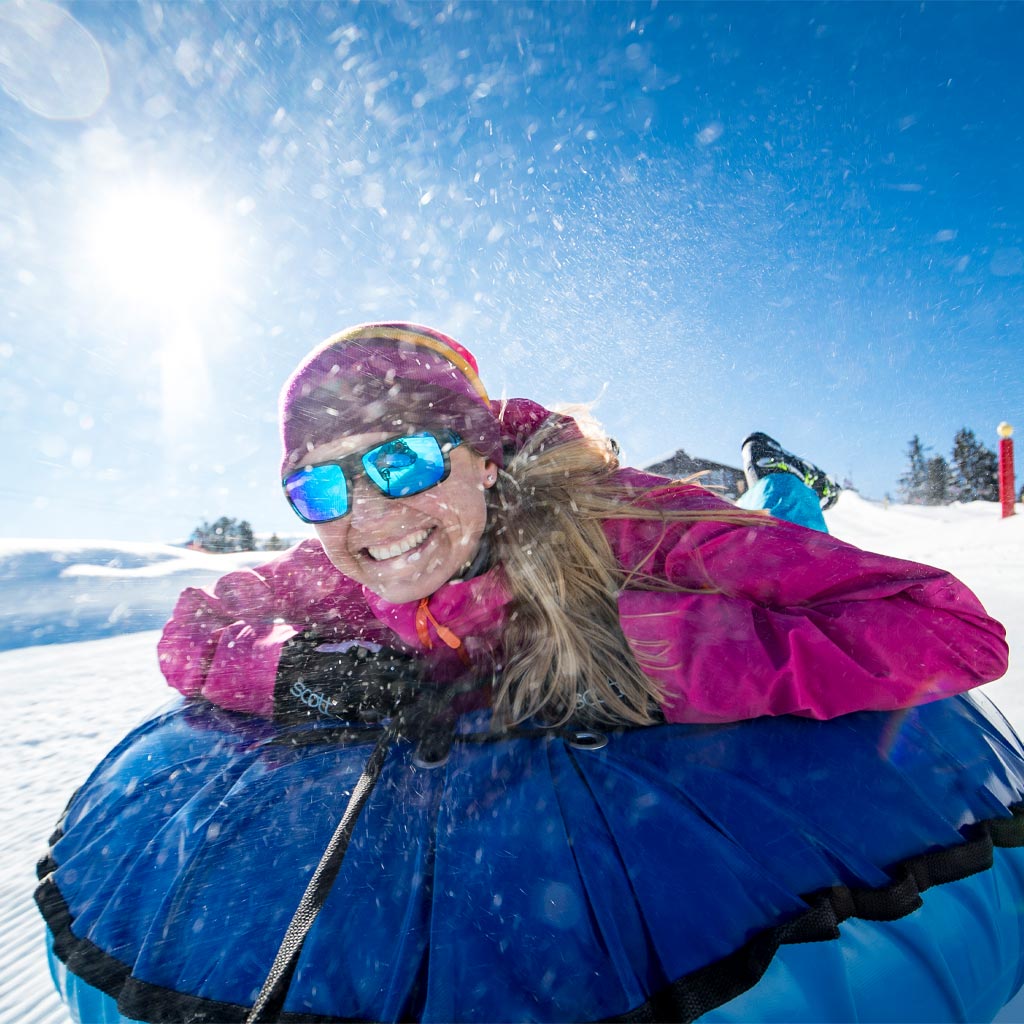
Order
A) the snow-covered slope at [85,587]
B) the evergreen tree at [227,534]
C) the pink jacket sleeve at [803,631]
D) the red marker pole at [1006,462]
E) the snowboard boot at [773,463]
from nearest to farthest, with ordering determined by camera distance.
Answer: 1. the pink jacket sleeve at [803,631]
2. the snowboard boot at [773,463]
3. the snow-covered slope at [85,587]
4. the red marker pole at [1006,462]
5. the evergreen tree at [227,534]

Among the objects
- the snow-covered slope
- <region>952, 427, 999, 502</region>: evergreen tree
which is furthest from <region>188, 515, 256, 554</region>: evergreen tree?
<region>952, 427, 999, 502</region>: evergreen tree

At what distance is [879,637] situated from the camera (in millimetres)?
1142

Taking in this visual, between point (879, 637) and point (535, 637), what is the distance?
2.59ft

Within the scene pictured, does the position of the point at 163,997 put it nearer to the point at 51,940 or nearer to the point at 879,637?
the point at 51,940

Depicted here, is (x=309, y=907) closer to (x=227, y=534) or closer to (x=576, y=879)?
(x=576, y=879)

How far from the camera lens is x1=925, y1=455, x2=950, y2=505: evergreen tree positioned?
4128cm

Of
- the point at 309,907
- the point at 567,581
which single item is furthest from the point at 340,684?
the point at 567,581

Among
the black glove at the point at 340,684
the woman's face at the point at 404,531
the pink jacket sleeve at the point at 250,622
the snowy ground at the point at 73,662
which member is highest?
the woman's face at the point at 404,531

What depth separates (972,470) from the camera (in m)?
37.8

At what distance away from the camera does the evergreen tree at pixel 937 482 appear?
41.3 meters

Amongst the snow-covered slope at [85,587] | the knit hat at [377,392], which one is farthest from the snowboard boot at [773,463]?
the snow-covered slope at [85,587]

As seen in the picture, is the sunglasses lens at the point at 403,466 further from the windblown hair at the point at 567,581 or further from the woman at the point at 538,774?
the windblown hair at the point at 567,581

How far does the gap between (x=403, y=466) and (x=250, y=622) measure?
715 mm

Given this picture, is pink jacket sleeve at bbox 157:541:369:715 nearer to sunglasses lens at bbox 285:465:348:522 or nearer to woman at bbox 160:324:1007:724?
woman at bbox 160:324:1007:724
